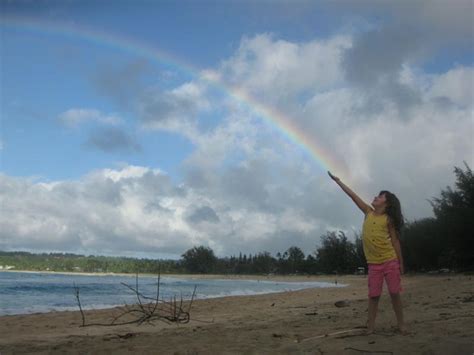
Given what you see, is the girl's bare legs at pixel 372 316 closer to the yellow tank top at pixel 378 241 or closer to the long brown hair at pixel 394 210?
the yellow tank top at pixel 378 241

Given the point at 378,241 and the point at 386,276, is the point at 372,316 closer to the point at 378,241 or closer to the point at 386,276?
the point at 386,276

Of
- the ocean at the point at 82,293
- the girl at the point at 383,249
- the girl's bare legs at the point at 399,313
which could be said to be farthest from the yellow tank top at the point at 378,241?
the ocean at the point at 82,293

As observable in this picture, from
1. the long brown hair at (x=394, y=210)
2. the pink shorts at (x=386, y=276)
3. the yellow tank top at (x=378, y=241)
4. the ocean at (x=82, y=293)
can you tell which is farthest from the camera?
the ocean at (x=82, y=293)

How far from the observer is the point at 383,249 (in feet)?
21.3

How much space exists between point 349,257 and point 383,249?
83.7 meters

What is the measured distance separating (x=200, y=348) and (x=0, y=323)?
8413mm

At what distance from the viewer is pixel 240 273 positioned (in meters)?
130

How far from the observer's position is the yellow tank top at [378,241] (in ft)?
21.2

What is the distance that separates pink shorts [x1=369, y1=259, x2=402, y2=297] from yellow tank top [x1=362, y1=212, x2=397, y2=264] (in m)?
0.07

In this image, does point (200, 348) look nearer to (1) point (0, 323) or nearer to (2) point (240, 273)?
(1) point (0, 323)

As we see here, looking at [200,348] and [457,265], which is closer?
[200,348]

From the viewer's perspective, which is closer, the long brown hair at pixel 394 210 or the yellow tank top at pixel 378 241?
the yellow tank top at pixel 378 241

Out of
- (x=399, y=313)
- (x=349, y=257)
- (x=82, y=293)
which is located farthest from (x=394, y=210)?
(x=349, y=257)

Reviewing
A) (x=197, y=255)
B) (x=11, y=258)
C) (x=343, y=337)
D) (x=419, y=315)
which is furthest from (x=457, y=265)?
(x=11, y=258)
